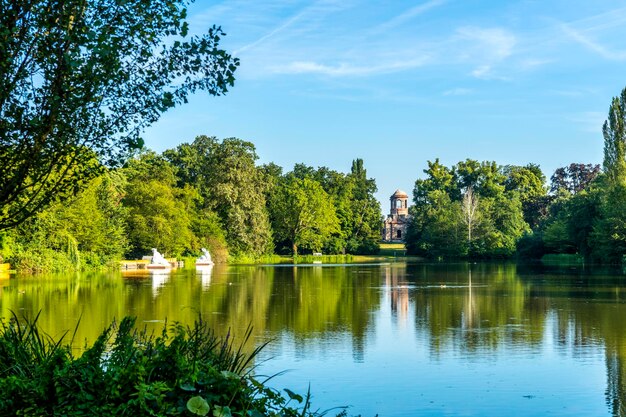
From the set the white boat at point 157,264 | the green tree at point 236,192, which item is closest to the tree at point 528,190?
the green tree at point 236,192

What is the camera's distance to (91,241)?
44.4m

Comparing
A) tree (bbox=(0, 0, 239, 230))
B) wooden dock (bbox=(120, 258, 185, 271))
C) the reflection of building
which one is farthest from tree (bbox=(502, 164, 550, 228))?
tree (bbox=(0, 0, 239, 230))

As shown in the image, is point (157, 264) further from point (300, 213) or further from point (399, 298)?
point (300, 213)

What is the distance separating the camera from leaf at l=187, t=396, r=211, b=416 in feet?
15.4

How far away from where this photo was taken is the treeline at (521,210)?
53.5 meters

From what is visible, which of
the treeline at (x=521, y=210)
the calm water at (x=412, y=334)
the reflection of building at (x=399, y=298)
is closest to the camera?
the calm water at (x=412, y=334)

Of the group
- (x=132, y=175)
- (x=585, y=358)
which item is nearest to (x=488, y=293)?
(x=585, y=358)

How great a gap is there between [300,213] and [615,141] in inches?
1286

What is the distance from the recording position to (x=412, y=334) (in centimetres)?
1611

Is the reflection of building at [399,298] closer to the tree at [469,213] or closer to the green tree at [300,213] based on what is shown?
the tree at [469,213]

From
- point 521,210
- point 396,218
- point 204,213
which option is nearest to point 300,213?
point 204,213

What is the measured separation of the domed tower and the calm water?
8726 cm

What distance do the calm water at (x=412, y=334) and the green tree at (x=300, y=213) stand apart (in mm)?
46517

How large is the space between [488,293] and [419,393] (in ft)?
58.4
